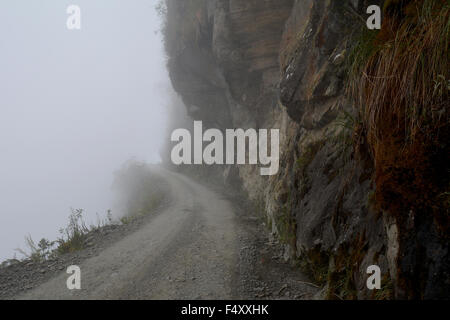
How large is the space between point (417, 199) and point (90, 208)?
249 ft

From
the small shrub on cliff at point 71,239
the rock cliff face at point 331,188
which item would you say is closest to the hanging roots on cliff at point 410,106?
the rock cliff face at point 331,188

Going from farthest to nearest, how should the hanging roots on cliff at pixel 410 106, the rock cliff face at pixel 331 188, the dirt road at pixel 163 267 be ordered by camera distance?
the dirt road at pixel 163 267
the rock cliff face at pixel 331 188
the hanging roots on cliff at pixel 410 106

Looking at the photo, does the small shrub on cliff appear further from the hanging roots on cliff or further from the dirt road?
the hanging roots on cliff

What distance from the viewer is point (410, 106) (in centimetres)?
215

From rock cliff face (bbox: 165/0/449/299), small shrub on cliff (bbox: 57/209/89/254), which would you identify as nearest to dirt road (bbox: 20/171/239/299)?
small shrub on cliff (bbox: 57/209/89/254)

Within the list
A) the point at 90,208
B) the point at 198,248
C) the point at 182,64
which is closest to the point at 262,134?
the point at 198,248

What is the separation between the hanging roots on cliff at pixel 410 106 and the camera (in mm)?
1955

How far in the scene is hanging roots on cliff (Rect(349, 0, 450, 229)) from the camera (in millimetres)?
1955

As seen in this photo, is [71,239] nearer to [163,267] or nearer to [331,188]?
[163,267]

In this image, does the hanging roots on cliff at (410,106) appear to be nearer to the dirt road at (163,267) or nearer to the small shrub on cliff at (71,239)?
the dirt road at (163,267)

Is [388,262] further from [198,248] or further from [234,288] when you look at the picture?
[198,248]

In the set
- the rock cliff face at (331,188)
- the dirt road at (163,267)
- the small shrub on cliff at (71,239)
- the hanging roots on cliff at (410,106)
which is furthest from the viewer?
the small shrub on cliff at (71,239)

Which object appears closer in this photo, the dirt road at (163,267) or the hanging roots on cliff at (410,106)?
the hanging roots on cliff at (410,106)

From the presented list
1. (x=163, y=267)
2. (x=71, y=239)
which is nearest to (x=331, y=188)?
(x=163, y=267)
